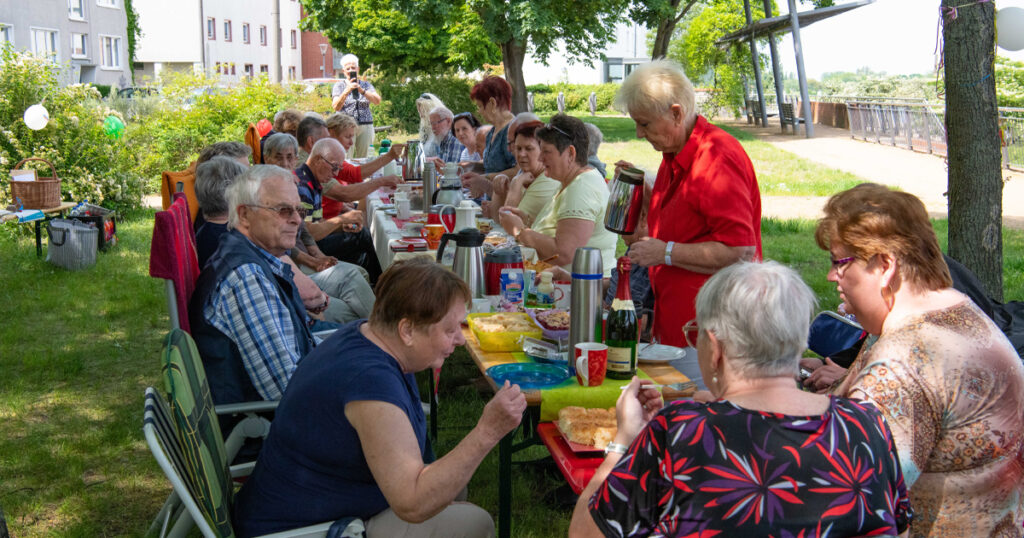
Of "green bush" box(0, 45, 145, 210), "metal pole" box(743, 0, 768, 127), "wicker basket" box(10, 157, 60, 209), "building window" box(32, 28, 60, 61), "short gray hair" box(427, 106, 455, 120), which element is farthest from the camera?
"building window" box(32, 28, 60, 61)

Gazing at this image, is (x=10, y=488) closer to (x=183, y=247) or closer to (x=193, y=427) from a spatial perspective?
(x=183, y=247)

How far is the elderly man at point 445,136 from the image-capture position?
9.66 metres

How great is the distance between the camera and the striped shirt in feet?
9.98

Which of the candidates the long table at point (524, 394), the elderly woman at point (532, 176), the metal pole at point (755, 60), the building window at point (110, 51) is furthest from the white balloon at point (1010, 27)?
the building window at point (110, 51)

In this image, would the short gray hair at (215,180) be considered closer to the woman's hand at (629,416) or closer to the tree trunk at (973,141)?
the woman's hand at (629,416)

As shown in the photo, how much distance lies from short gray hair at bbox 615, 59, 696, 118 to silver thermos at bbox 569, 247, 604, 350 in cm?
95

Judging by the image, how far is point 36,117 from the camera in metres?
9.80

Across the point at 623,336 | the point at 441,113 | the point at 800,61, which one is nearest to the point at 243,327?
the point at 623,336

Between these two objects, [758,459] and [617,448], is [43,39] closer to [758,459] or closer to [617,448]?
[617,448]

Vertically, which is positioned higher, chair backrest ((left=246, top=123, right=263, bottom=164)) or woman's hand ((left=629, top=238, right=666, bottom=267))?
chair backrest ((left=246, top=123, right=263, bottom=164))

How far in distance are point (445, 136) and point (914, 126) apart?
49.3ft

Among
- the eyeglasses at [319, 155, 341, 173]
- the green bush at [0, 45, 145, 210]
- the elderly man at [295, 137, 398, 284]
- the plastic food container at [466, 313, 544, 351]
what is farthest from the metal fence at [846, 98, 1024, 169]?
the plastic food container at [466, 313, 544, 351]

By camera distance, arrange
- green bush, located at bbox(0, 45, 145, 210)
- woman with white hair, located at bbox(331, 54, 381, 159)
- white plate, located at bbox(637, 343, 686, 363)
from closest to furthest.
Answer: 1. white plate, located at bbox(637, 343, 686, 363)
2. green bush, located at bbox(0, 45, 145, 210)
3. woman with white hair, located at bbox(331, 54, 381, 159)

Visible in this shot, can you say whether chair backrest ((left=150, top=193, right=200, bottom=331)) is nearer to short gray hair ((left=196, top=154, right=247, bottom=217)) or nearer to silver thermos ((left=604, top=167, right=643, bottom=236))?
short gray hair ((left=196, top=154, right=247, bottom=217))
